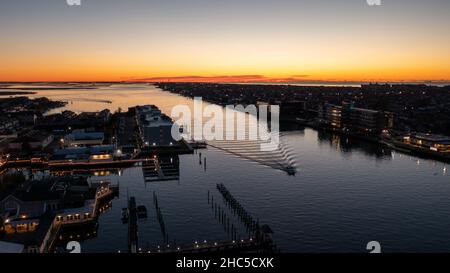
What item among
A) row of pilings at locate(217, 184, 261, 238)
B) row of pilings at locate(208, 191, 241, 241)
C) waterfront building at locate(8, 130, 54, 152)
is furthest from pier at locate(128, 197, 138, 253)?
waterfront building at locate(8, 130, 54, 152)

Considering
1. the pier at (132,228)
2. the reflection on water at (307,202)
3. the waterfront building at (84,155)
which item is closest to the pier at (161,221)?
the reflection on water at (307,202)

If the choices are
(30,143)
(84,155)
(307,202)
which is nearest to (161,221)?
(307,202)

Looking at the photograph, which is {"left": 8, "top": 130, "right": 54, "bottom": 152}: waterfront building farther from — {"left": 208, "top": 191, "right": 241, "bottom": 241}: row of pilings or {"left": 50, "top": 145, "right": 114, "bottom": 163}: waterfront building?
{"left": 208, "top": 191, "right": 241, "bottom": 241}: row of pilings

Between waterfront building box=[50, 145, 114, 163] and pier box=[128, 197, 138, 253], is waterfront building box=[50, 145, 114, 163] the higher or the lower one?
the higher one

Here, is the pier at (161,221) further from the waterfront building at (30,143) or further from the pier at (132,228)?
the waterfront building at (30,143)

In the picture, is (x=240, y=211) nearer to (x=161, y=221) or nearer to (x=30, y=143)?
(x=161, y=221)

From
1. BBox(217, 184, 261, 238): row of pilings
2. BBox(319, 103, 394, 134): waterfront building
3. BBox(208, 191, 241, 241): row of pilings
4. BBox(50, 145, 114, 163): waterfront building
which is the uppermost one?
BBox(319, 103, 394, 134): waterfront building

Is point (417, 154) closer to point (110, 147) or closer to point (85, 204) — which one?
point (110, 147)
